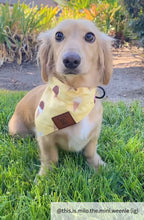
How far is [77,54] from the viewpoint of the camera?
142 centimetres

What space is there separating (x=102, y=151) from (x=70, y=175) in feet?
1.73

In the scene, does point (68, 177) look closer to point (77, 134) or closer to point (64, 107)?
point (77, 134)

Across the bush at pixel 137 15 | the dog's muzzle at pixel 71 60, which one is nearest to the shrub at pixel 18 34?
the bush at pixel 137 15

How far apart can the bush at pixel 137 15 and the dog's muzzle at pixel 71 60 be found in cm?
352

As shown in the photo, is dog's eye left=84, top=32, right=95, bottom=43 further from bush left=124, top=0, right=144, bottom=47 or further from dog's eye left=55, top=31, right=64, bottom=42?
bush left=124, top=0, right=144, bottom=47

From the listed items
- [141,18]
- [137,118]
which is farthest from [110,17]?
[137,118]

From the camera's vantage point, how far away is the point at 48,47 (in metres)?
1.81

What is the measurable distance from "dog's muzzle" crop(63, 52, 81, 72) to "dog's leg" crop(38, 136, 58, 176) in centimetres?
62

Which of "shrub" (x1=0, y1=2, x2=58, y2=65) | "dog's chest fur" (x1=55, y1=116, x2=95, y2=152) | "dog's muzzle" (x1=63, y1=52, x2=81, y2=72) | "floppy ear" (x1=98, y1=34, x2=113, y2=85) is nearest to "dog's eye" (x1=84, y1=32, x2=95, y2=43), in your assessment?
"floppy ear" (x1=98, y1=34, x2=113, y2=85)

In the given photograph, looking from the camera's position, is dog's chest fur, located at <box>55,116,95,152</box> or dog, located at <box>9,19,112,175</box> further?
dog's chest fur, located at <box>55,116,95,152</box>

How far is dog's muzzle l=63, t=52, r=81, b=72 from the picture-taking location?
1.40m

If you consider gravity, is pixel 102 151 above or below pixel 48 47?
below

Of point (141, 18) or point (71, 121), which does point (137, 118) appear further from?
point (141, 18)

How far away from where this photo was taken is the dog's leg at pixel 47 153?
1822 millimetres
